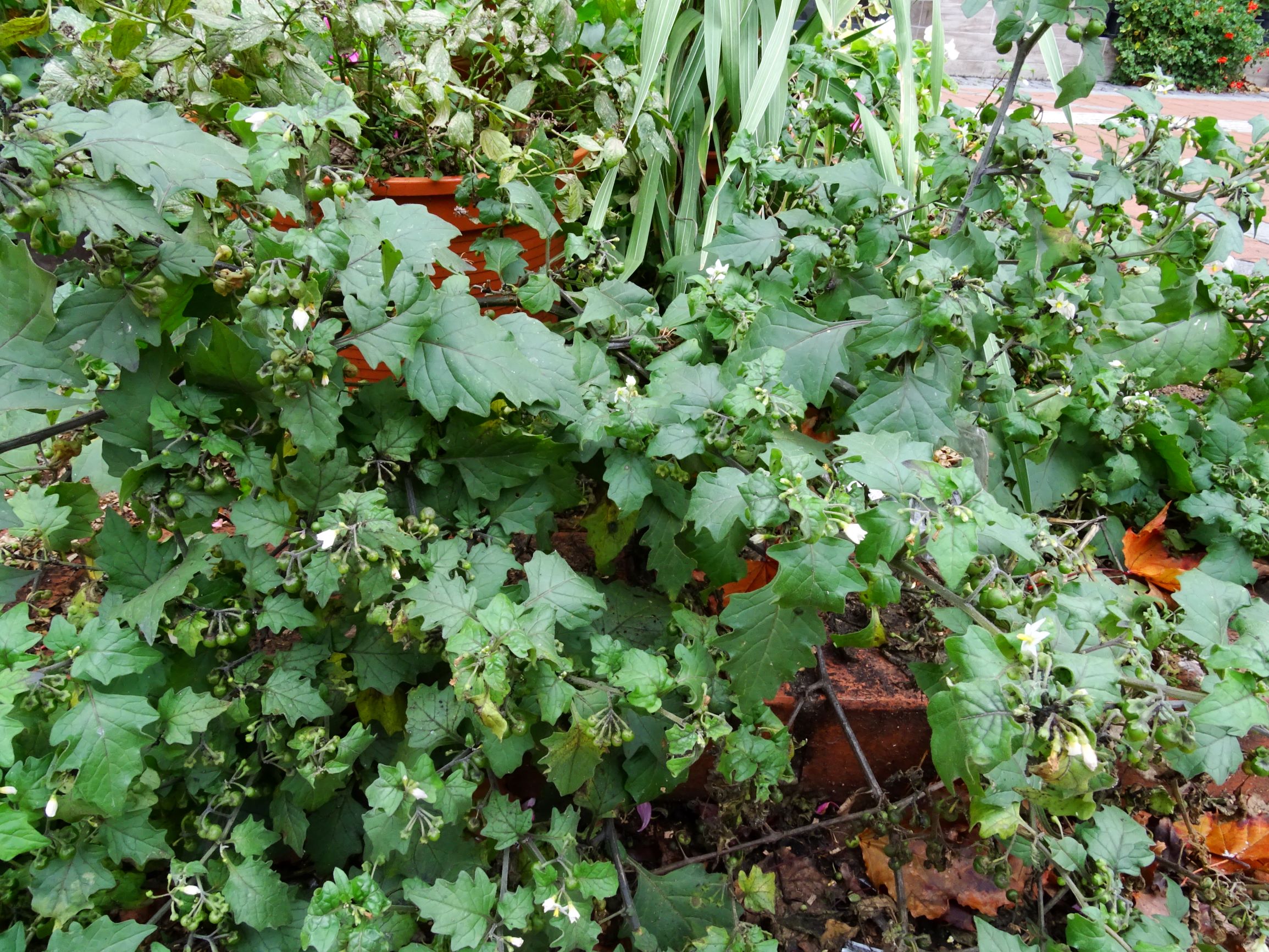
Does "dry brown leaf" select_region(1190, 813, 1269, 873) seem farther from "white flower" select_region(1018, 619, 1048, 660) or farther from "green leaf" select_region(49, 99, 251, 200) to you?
"green leaf" select_region(49, 99, 251, 200)

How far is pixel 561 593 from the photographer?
4.45 feet

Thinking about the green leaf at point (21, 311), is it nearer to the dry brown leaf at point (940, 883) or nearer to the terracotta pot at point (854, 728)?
the terracotta pot at point (854, 728)

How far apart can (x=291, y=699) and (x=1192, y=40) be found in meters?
14.7

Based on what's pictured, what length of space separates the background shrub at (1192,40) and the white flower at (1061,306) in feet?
42.4

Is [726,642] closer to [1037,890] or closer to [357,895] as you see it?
[357,895]

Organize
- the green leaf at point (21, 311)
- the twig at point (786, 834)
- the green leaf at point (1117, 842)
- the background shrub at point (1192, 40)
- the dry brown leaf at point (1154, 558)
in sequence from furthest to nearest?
the background shrub at point (1192, 40), the dry brown leaf at point (1154, 558), the twig at point (786, 834), the green leaf at point (1117, 842), the green leaf at point (21, 311)

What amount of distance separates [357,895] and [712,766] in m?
0.95

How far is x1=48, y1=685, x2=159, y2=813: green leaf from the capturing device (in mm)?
1175

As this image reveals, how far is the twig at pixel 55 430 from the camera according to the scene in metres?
1.32

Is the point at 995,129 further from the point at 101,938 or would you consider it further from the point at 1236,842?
the point at 101,938

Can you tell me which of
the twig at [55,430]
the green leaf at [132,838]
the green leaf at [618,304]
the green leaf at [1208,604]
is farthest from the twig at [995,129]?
the green leaf at [132,838]

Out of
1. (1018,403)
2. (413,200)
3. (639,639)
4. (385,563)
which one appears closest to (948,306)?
(1018,403)

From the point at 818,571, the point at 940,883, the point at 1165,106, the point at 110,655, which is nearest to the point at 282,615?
the point at 110,655

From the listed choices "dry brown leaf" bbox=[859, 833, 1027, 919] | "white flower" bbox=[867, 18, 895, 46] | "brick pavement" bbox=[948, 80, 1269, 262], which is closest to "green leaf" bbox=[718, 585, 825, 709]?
"dry brown leaf" bbox=[859, 833, 1027, 919]
